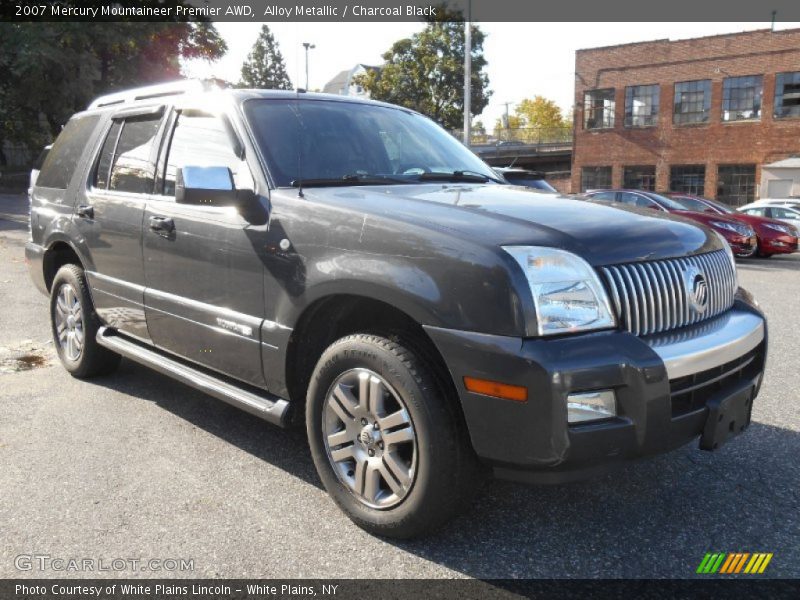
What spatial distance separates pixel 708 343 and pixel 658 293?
285 millimetres

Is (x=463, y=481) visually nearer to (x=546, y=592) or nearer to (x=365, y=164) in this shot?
(x=546, y=592)

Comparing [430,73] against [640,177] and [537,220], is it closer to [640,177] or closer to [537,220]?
[640,177]

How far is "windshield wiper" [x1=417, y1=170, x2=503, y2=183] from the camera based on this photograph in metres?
3.74

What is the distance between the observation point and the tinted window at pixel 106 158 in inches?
179

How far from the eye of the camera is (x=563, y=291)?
2441mm

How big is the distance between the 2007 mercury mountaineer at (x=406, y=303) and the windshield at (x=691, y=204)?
13.9 m

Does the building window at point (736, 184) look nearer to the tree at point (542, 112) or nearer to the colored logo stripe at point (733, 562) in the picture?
the colored logo stripe at point (733, 562)

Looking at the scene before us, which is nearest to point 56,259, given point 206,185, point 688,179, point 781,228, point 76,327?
point 76,327

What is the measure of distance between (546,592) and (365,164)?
2.21 meters

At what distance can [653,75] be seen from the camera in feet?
115

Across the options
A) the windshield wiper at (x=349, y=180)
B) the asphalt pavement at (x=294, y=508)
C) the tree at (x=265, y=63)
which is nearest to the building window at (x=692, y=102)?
the asphalt pavement at (x=294, y=508)

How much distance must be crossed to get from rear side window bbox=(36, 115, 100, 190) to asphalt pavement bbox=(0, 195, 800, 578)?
1692 mm

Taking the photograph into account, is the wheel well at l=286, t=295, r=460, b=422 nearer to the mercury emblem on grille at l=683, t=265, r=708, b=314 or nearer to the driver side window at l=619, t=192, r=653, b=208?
the mercury emblem on grille at l=683, t=265, r=708, b=314

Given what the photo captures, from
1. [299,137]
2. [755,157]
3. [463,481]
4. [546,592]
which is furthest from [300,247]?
[755,157]
